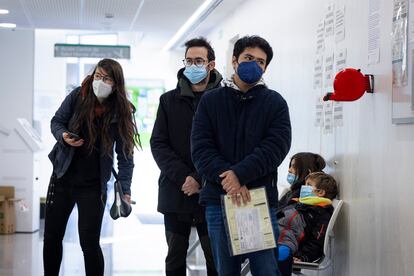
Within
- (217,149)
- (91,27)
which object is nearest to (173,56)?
(91,27)

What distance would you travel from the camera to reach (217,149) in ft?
9.32

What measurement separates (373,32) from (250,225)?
1.63 meters

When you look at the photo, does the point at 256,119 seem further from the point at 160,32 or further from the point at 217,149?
the point at 160,32

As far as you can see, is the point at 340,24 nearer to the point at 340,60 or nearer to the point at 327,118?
the point at 340,60

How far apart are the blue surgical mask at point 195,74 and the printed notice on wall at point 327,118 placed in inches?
56.5

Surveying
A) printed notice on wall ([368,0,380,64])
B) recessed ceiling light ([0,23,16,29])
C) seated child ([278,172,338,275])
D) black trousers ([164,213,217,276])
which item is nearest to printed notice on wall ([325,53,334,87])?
printed notice on wall ([368,0,380,64])

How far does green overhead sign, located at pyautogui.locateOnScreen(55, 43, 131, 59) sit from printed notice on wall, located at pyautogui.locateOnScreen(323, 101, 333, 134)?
17.2 feet

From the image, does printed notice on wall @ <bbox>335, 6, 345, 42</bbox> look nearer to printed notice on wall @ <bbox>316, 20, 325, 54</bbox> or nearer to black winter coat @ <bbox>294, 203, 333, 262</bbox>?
printed notice on wall @ <bbox>316, 20, 325, 54</bbox>

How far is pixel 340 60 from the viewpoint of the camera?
4.47 m

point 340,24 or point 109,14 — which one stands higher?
point 109,14

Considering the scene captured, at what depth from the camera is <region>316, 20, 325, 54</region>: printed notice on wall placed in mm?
4861

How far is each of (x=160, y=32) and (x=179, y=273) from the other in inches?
281

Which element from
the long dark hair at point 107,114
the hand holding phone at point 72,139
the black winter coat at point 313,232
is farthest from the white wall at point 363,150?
the hand holding phone at point 72,139

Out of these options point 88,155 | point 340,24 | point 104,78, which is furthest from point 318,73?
point 88,155
